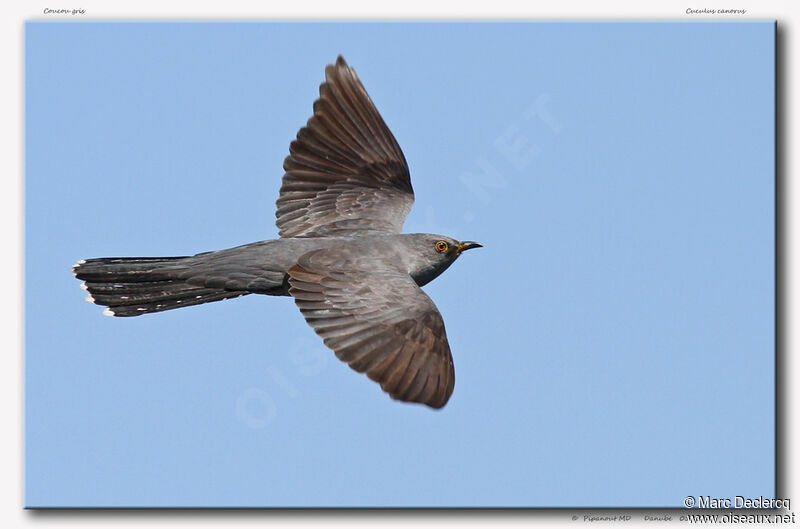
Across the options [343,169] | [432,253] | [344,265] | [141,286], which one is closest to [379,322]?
[344,265]

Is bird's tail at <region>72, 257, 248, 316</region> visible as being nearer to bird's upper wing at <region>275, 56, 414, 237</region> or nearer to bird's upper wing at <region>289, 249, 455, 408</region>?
bird's upper wing at <region>289, 249, 455, 408</region>

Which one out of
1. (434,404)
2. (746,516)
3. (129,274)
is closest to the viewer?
(434,404)

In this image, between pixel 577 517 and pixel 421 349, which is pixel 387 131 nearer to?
pixel 421 349

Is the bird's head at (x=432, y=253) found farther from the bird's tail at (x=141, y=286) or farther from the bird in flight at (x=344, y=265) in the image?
the bird's tail at (x=141, y=286)

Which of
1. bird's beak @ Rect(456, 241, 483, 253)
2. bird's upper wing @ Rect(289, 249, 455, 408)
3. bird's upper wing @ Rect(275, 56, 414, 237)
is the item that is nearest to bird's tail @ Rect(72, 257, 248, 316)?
bird's upper wing @ Rect(289, 249, 455, 408)

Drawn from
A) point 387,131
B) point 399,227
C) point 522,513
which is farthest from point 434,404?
point 387,131

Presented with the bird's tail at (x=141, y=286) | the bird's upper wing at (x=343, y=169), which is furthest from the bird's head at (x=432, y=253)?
the bird's tail at (x=141, y=286)

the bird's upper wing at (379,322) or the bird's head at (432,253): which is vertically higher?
the bird's head at (432,253)

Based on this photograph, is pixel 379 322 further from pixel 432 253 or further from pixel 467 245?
pixel 467 245
